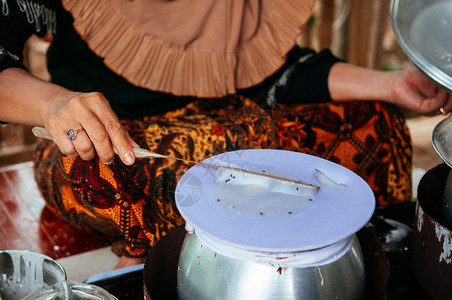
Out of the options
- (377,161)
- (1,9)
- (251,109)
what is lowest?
(377,161)

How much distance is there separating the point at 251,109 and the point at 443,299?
2.24 ft

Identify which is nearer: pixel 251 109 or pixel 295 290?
pixel 295 290

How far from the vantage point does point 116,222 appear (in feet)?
3.75

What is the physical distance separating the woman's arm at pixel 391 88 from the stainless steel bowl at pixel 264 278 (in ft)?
2.41

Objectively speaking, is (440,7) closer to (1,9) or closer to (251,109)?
(251,109)

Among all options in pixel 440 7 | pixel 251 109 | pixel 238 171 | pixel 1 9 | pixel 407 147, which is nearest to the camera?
pixel 238 171

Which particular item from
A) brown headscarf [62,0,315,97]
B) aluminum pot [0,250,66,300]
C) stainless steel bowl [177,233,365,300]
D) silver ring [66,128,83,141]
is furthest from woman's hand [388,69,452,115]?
aluminum pot [0,250,66,300]

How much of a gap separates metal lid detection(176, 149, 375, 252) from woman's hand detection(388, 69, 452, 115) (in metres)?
0.62

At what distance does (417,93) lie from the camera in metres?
1.33

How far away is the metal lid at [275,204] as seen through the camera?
634 mm

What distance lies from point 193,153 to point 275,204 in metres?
0.49

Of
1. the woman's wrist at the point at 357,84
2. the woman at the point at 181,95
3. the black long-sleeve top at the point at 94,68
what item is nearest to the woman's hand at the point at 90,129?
the woman at the point at 181,95

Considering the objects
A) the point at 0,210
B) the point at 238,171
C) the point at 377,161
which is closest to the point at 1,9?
the point at 0,210

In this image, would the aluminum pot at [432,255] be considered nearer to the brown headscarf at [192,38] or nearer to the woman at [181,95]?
the woman at [181,95]
